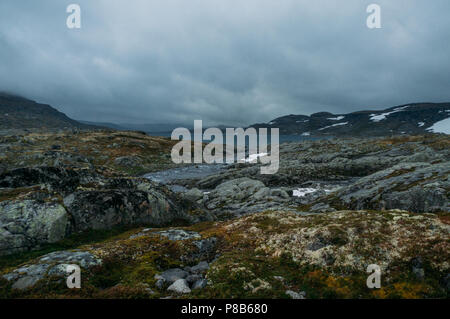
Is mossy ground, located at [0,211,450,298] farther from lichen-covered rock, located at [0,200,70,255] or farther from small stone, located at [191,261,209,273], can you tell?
lichen-covered rock, located at [0,200,70,255]

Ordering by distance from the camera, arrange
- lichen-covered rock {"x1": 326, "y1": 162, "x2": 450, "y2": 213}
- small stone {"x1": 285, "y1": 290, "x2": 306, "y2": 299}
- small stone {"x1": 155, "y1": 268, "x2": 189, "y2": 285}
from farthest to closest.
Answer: lichen-covered rock {"x1": 326, "y1": 162, "x2": 450, "y2": 213} → small stone {"x1": 155, "y1": 268, "x2": 189, "y2": 285} → small stone {"x1": 285, "y1": 290, "x2": 306, "y2": 299}

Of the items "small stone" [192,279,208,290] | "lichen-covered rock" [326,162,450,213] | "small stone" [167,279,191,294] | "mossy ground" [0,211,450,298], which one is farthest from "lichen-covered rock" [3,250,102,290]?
"lichen-covered rock" [326,162,450,213]

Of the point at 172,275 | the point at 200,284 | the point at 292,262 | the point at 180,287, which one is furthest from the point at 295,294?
the point at 172,275

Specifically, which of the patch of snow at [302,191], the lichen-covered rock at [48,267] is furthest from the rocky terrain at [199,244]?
the patch of snow at [302,191]

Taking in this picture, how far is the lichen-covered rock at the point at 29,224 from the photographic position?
1830 centimetres

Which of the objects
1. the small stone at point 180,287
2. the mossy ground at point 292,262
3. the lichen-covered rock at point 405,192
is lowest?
the small stone at point 180,287

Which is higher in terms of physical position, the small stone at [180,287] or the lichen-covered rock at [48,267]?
the lichen-covered rock at [48,267]

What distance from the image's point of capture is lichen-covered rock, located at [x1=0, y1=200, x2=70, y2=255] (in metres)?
18.3

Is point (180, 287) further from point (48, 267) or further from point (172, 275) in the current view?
point (48, 267)

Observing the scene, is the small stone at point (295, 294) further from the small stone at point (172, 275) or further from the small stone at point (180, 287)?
the small stone at point (172, 275)

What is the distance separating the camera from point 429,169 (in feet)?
116
